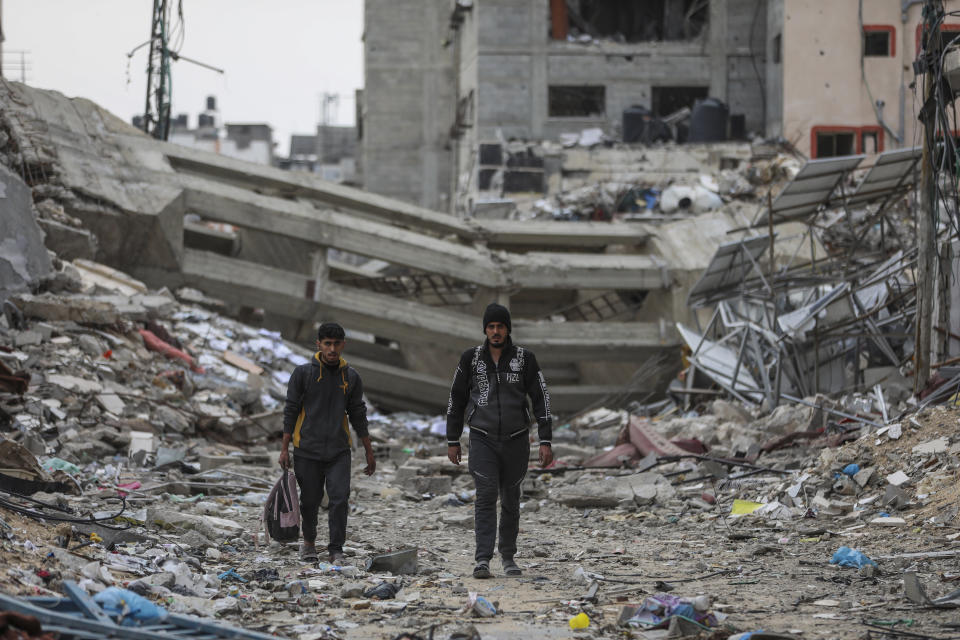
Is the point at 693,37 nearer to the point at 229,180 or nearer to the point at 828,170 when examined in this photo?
the point at 229,180

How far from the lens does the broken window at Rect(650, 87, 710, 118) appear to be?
35906 mm

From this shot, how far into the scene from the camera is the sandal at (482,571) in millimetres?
6266

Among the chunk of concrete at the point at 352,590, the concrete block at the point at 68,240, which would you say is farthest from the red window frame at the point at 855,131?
the chunk of concrete at the point at 352,590

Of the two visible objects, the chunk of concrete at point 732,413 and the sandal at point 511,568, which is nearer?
the sandal at point 511,568

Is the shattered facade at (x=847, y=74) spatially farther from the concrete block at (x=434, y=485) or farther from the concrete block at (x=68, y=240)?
the concrete block at (x=434, y=485)

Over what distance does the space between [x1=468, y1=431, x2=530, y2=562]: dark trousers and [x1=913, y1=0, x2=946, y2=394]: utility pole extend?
532 cm

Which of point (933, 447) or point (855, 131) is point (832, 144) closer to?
point (855, 131)

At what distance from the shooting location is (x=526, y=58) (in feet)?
116

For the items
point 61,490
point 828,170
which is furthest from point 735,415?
point 61,490

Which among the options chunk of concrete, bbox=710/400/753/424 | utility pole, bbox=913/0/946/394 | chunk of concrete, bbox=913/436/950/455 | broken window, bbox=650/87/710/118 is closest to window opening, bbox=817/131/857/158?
broken window, bbox=650/87/710/118

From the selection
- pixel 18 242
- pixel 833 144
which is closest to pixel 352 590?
pixel 18 242

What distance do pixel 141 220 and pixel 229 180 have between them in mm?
3127

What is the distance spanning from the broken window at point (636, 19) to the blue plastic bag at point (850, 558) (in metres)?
31.9

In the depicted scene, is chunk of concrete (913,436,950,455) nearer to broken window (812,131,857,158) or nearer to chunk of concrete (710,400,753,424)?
chunk of concrete (710,400,753,424)
